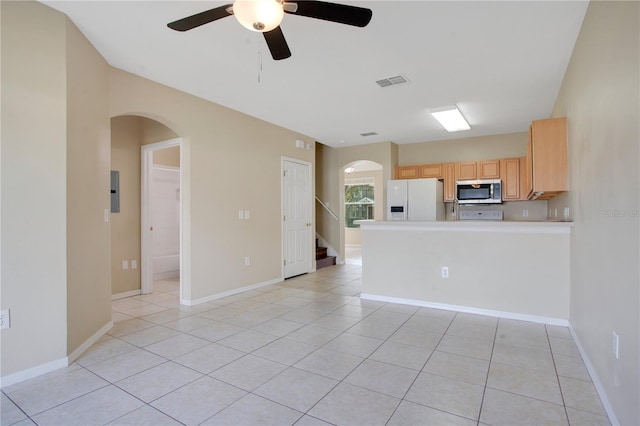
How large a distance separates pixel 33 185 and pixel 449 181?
244 inches

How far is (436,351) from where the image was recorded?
2.69 m

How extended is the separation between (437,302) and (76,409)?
351 centimetres

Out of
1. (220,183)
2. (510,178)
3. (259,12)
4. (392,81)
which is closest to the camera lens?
(259,12)

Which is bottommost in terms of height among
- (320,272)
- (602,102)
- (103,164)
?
(320,272)

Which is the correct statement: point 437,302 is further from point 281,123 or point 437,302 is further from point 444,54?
point 281,123

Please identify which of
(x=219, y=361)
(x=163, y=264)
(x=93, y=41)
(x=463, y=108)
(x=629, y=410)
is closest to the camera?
(x=629, y=410)

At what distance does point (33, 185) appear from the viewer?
2320 mm

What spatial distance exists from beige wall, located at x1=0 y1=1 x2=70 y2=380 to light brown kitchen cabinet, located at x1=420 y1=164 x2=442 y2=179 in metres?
5.81

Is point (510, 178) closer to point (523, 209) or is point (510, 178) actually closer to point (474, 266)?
point (523, 209)

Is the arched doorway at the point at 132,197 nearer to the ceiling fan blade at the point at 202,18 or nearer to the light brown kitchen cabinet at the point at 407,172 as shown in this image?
the ceiling fan blade at the point at 202,18

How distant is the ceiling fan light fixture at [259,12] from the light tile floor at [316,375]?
2.17 m

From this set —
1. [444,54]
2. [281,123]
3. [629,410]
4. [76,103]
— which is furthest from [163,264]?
[629,410]

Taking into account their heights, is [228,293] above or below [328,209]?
below

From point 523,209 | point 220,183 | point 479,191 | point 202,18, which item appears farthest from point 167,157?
point 523,209
